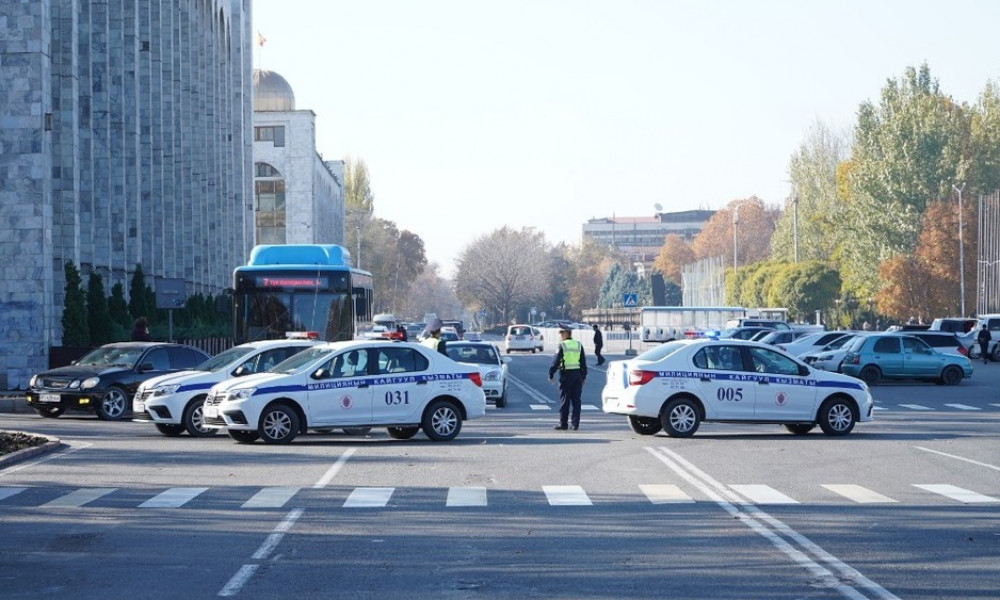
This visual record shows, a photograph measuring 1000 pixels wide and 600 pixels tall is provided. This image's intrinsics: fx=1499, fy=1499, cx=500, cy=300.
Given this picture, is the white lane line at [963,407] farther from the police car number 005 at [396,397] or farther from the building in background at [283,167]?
the building in background at [283,167]

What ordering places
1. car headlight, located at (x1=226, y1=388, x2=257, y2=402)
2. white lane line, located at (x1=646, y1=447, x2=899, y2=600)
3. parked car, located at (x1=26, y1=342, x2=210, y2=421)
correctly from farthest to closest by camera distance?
Result: 1. parked car, located at (x1=26, y1=342, x2=210, y2=421)
2. car headlight, located at (x1=226, y1=388, x2=257, y2=402)
3. white lane line, located at (x1=646, y1=447, x2=899, y2=600)

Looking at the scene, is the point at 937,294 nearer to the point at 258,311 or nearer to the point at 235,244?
the point at 235,244

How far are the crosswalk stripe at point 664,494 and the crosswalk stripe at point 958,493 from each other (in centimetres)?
273

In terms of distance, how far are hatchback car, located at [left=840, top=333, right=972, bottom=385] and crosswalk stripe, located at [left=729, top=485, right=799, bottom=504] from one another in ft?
97.0

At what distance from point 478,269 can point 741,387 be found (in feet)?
432

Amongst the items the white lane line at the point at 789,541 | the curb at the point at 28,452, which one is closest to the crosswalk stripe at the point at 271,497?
the white lane line at the point at 789,541

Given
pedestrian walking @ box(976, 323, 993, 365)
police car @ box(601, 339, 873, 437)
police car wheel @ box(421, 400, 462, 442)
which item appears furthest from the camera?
pedestrian walking @ box(976, 323, 993, 365)

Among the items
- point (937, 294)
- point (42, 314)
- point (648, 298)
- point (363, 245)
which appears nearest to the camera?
point (42, 314)

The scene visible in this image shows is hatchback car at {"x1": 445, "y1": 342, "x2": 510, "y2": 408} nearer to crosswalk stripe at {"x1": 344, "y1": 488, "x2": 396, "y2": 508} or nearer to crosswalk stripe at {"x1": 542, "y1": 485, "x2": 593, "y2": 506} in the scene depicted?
crosswalk stripe at {"x1": 542, "y1": 485, "x2": 593, "y2": 506}

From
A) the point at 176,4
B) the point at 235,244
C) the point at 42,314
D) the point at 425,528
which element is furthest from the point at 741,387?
the point at 235,244

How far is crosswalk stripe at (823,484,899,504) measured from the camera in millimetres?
15156

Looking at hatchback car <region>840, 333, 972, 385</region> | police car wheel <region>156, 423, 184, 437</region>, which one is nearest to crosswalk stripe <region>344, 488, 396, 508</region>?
police car wheel <region>156, 423, 184, 437</region>

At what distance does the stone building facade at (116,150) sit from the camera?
39.3 m

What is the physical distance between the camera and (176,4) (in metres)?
70.2
